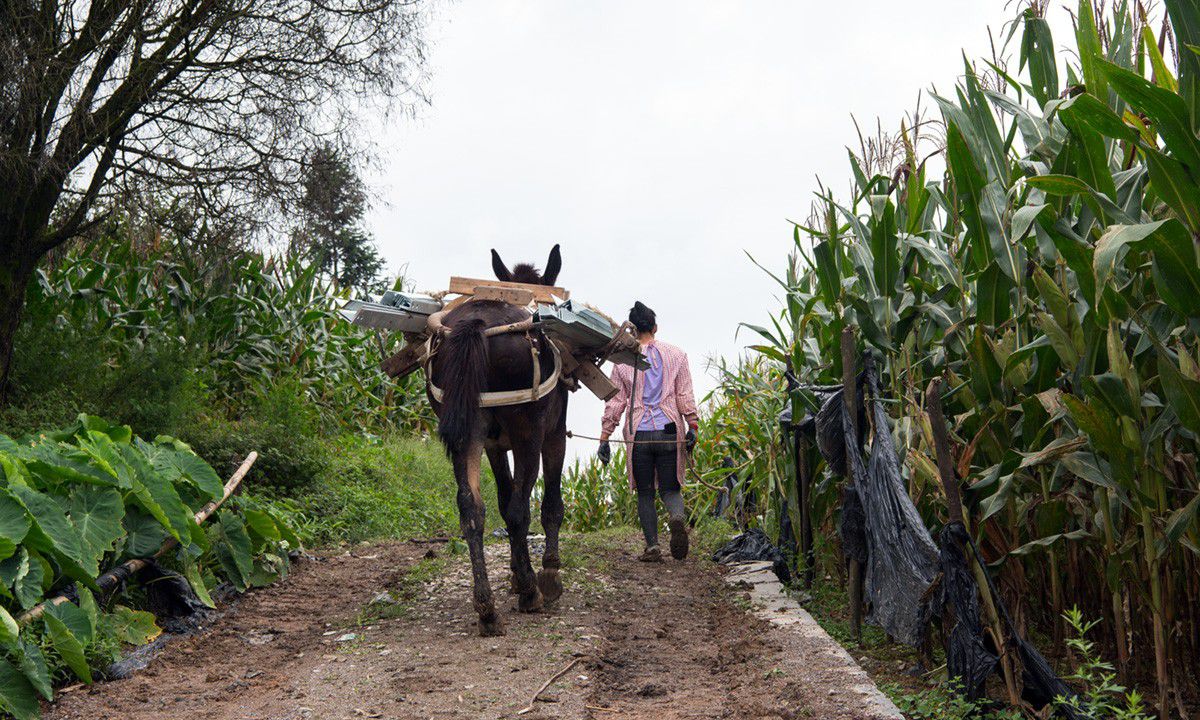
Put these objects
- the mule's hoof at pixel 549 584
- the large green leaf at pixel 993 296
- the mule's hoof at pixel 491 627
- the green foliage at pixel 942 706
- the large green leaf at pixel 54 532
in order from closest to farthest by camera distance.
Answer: the green foliage at pixel 942 706
the large green leaf at pixel 993 296
the large green leaf at pixel 54 532
the mule's hoof at pixel 491 627
the mule's hoof at pixel 549 584

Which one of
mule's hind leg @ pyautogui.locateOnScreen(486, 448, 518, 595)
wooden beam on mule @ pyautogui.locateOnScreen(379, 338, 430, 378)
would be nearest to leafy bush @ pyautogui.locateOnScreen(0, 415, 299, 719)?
wooden beam on mule @ pyautogui.locateOnScreen(379, 338, 430, 378)

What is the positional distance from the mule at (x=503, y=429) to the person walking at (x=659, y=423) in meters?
2.17

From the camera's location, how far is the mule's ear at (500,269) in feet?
25.2

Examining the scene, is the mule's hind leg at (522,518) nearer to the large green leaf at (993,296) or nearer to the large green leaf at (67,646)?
the large green leaf at (67,646)

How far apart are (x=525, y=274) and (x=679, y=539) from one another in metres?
3.23

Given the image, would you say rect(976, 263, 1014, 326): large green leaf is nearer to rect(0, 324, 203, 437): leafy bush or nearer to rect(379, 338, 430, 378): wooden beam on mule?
rect(379, 338, 430, 378): wooden beam on mule

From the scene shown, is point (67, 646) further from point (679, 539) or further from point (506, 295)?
point (679, 539)

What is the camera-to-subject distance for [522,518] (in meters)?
6.55

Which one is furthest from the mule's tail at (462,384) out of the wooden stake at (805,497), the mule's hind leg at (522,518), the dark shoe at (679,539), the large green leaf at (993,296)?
the dark shoe at (679,539)

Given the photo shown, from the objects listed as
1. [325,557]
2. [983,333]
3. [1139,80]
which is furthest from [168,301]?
[1139,80]

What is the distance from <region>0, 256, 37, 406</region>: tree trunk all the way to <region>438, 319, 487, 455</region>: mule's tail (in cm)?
655

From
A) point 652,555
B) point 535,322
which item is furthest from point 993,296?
point 652,555

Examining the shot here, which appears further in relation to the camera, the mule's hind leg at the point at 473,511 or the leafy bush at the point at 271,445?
the leafy bush at the point at 271,445

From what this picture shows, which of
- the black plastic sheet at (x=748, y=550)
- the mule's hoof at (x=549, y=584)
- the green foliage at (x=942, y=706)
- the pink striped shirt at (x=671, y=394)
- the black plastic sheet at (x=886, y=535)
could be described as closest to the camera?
the green foliage at (x=942, y=706)
